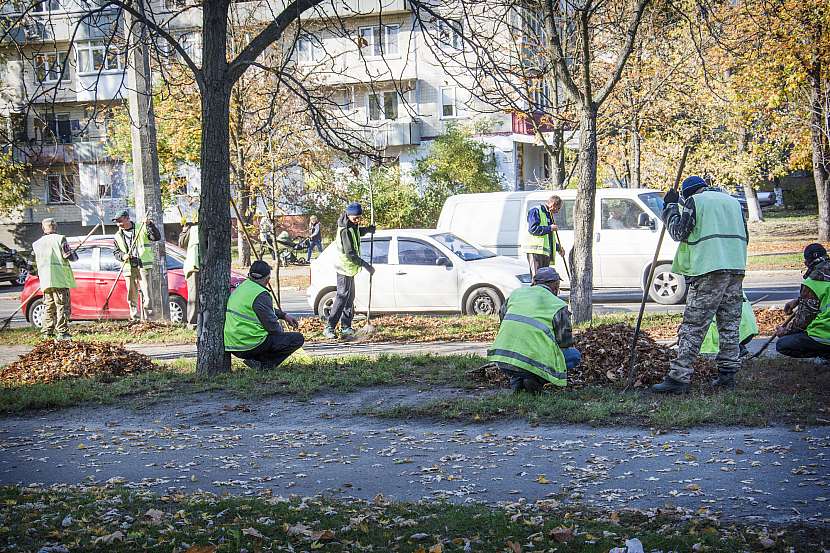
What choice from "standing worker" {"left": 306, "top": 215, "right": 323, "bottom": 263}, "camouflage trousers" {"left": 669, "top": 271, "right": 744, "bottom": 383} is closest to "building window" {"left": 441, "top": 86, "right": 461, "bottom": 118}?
"standing worker" {"left": 306, "top": 215, "right": 323, "bottom": 263}

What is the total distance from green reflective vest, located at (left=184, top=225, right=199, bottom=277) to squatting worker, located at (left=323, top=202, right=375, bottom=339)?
9.34 ft

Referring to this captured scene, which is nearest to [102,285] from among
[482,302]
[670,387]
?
[482,302]

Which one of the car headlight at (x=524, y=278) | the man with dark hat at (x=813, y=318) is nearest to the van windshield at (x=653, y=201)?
the car headlight at (x=524, y=278)

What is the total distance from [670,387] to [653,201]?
9180mm

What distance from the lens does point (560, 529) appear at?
4812 millimetres

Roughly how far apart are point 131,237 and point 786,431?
12257mm

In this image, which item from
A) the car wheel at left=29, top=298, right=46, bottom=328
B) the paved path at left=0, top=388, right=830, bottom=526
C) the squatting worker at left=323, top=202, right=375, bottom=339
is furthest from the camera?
the car wheel at left=29, top=298, right=46, bottom=328

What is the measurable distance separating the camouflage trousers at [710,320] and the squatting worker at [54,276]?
392 inches

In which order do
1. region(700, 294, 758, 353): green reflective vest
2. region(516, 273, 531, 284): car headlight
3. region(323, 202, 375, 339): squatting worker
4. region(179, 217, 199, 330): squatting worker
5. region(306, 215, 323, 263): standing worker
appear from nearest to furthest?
region(700, 294, 758, 353): green reflective vest
region(323, 202, 375, 339): squatting worker
region(516, 273, 531, 284): car headlight
region(179, 217, 199, 330): squatting worker
region(306, 215, 323, 263): standing worker

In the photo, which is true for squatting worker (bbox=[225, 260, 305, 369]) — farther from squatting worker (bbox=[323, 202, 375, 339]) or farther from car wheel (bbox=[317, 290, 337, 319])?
car wheel (bbox=[317, 290, 337, 319])

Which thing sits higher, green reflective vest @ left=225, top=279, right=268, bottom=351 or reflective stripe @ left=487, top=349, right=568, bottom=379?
green reflective vest @ left=225, top=279, right=268, bottom=351

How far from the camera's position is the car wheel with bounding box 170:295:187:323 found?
17078 mm

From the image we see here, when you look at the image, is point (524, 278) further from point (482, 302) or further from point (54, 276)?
point (54, 276)

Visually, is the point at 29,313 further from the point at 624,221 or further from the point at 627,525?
the point at 627,525
